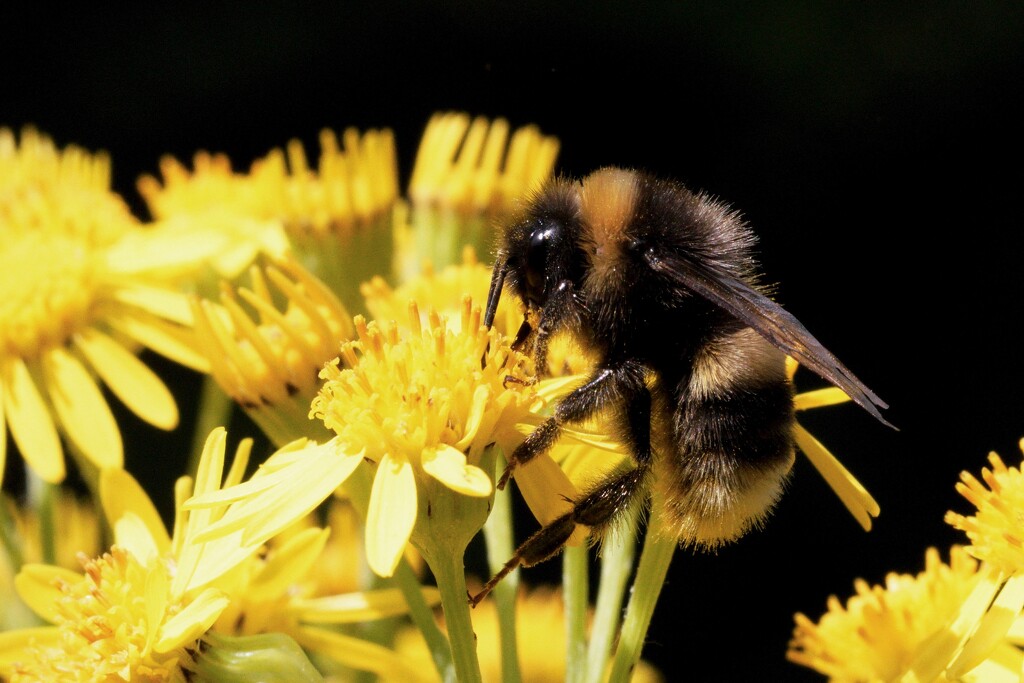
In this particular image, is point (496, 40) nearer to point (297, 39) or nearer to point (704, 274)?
point (297, 39)

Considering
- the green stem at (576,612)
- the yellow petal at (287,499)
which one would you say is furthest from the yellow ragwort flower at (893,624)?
the yellow petal at (287,499)

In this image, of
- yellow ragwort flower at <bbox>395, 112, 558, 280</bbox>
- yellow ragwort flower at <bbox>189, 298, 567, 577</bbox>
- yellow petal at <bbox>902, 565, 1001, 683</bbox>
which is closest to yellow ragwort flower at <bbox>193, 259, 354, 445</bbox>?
yellow ragwort flower at <bbox>189, 298, 567, 577</bbox>

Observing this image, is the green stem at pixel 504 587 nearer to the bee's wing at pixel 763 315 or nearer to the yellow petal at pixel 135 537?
the bee's wing at pixel 763 315

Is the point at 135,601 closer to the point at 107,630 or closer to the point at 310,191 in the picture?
the point at 107,630

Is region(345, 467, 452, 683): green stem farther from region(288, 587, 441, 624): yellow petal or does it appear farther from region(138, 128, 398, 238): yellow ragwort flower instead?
region(138, 128, 398, 238): yellow ragwort flower

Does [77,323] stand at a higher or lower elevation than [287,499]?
lower

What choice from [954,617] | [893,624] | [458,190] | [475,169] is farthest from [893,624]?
[475,169]

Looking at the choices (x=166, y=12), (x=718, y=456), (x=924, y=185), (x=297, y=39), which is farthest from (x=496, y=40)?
(x=718, y=456)

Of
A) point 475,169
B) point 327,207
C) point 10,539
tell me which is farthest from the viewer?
point 475,169
